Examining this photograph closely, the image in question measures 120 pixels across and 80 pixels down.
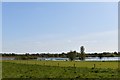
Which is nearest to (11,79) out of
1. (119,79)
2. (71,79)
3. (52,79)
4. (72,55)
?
(52,79)

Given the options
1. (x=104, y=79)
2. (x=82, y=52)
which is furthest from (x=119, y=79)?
(x=82, y=52)

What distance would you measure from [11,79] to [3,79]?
0.85 metres

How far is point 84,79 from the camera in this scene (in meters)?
28.2

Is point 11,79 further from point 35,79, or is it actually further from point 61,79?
point 61,79

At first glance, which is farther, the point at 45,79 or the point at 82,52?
the point at 82,52

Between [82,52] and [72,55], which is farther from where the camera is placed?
[82,52]

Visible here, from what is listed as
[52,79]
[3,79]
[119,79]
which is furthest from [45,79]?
[119,79]

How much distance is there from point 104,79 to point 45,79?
6.16 metres

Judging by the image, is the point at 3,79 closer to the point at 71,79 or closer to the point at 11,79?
the point at 11,79

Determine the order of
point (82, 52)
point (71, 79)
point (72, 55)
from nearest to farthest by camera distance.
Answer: point (71, 79), point (72, 55), point (82, 52)

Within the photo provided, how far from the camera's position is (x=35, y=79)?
93.4 ft

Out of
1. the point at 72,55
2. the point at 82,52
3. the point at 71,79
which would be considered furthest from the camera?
the point at 82,52

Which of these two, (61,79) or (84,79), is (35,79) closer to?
(61,79)

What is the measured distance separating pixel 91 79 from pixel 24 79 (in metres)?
7.04
